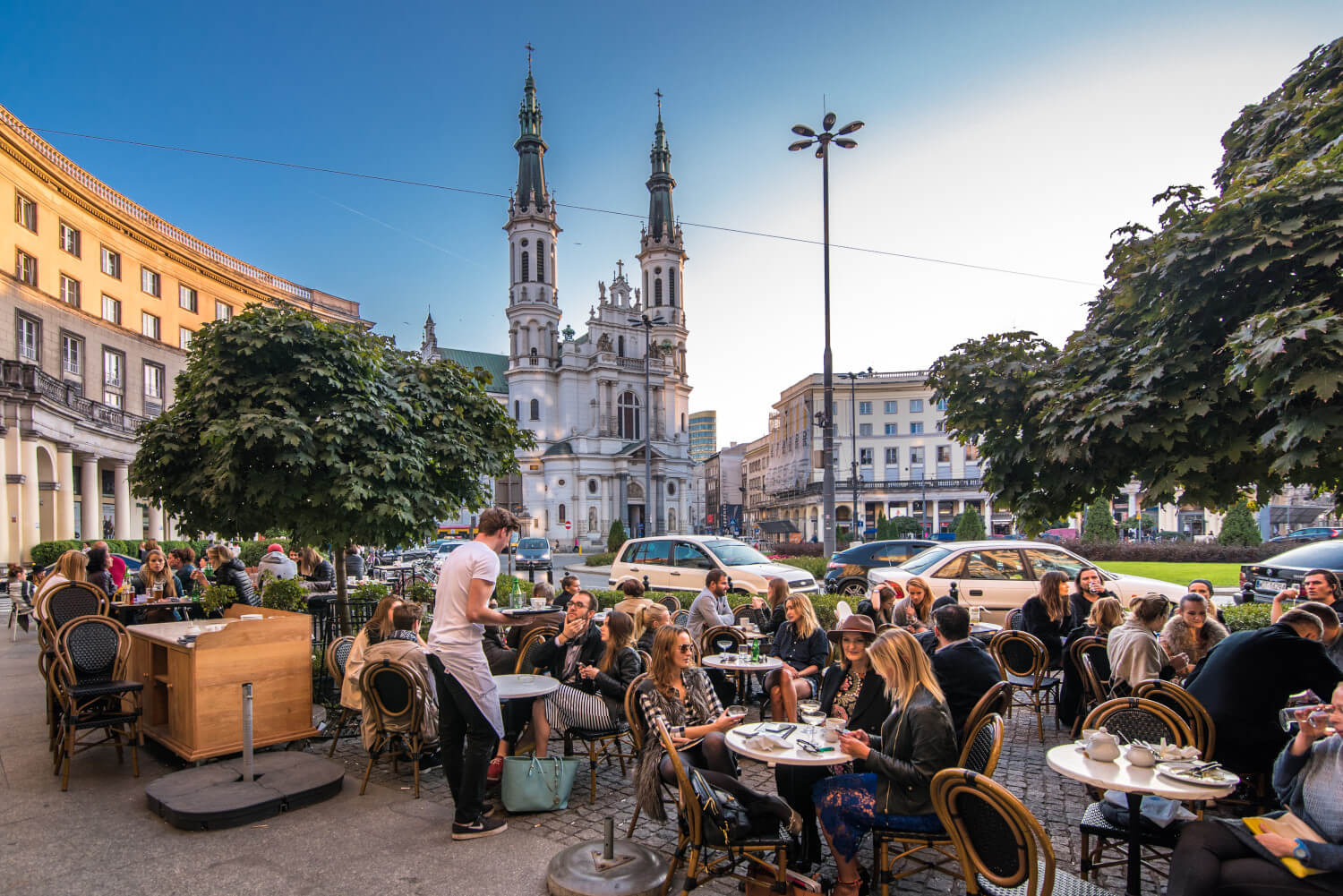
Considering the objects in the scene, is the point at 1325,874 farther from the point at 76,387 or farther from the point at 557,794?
the point at 76,387

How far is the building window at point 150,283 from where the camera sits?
39.8 metres

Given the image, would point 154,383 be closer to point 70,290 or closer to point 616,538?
point 70,290

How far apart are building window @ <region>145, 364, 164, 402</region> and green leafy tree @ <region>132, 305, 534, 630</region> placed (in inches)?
1402

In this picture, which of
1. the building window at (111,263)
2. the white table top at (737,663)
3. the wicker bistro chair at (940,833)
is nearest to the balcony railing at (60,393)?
the building window at (111,263)

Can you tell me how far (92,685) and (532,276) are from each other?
242 feet

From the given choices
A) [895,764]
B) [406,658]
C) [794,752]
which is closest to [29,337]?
[406,658]

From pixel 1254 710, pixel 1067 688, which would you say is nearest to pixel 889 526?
pixel 1067 688

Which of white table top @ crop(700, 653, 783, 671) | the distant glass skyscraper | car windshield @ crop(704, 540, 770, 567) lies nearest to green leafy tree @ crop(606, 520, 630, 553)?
car windshield @ crop(704, 540, 770, 567)

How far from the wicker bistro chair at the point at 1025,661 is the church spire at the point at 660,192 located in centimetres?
7894

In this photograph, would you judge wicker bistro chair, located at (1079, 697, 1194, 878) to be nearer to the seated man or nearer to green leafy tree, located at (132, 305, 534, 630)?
the seated man

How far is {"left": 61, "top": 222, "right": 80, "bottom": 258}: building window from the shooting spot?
109 ft

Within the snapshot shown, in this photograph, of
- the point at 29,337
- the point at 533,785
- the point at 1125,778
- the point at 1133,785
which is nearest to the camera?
the point at 1133,785

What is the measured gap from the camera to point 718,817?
4.16 metres

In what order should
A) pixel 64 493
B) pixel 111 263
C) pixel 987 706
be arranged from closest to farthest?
1. pixel 987 706
2. pixel 64 493
3. pixel 111 263
